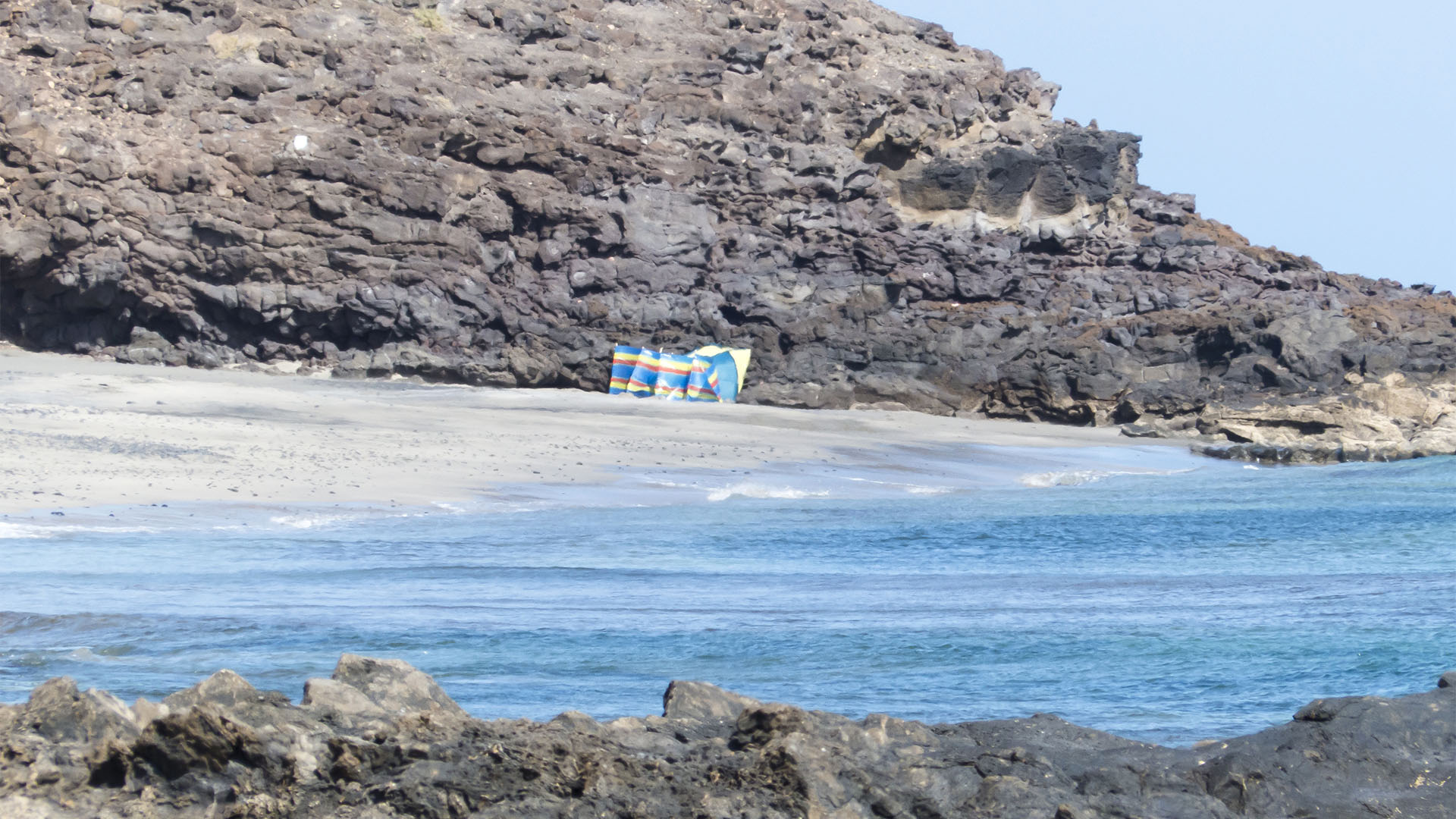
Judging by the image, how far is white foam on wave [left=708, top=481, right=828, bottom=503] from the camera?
17688 mm

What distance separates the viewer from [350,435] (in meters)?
19.2

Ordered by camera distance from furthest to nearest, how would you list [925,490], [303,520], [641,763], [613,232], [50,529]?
1. [613,232]
2. [925,490]
3. [303,520]
4. [50,529]
5. [641,763]

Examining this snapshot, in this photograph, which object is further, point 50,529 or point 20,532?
point 50,529

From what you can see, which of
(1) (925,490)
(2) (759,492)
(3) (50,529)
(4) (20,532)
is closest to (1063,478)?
(1) (925,490)

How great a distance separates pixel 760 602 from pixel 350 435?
10.6 meters

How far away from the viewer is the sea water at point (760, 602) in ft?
23.5

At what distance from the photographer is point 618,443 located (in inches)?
835

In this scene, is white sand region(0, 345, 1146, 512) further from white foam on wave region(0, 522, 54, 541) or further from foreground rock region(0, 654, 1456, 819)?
foreground rock region(0, 654, 1456, 819)

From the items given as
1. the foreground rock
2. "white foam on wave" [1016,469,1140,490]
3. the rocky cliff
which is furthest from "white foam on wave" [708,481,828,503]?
the foreground rock

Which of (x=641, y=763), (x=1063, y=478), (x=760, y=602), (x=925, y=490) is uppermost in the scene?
(x=641, y=763)

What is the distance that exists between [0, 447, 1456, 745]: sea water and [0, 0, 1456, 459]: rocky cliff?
41.3 feet

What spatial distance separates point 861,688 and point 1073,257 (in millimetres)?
33732

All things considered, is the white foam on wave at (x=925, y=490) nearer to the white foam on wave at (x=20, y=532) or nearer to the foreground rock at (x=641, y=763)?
the white foam on wave at (x=20, y=532)

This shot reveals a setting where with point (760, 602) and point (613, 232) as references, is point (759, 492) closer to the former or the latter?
point (760, 602)
